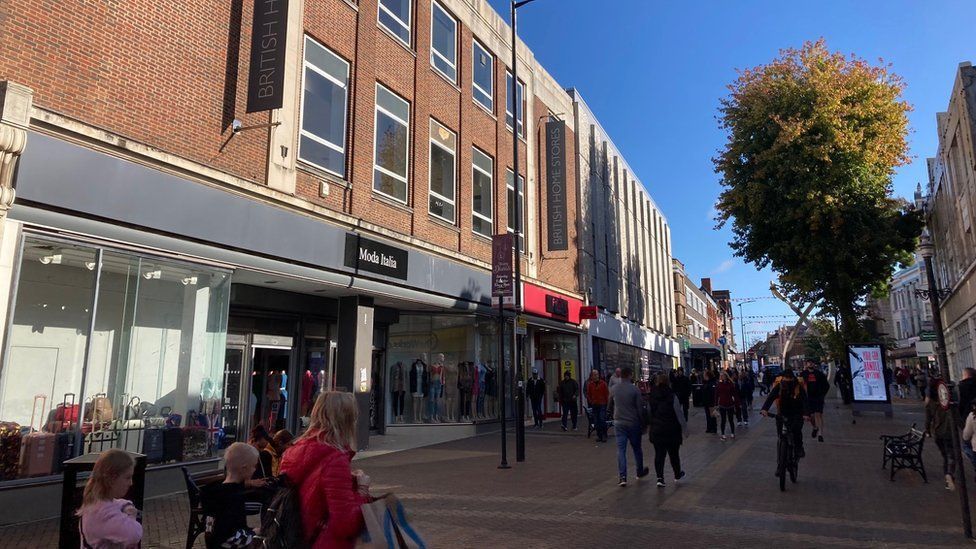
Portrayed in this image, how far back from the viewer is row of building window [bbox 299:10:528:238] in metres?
12.7

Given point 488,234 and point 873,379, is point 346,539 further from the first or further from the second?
point 873,379

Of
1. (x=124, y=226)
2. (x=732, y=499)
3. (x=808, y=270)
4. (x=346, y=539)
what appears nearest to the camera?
(x=346, y=539)

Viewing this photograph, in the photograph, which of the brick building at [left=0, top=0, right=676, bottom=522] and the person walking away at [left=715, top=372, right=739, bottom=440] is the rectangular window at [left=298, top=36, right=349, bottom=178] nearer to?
the brick building at [left=0, top=0, right=676, bottom=522]

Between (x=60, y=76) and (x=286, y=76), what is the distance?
3.60m

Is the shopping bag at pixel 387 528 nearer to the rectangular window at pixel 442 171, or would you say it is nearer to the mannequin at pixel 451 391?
the rectangular window at pixel 442 171

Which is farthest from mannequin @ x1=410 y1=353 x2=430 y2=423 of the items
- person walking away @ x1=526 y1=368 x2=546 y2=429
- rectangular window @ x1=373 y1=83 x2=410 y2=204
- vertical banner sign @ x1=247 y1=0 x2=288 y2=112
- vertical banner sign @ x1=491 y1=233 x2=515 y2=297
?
vertical banner sign @ x1=247 y1=0 x2=288 y2=112

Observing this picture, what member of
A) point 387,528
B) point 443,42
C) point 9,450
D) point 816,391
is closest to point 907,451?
point 816,391

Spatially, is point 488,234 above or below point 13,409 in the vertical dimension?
above

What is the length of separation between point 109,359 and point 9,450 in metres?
1.74

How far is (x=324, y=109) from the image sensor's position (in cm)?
1302

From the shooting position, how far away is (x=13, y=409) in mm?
7691

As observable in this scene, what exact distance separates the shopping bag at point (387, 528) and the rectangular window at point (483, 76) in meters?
17.6

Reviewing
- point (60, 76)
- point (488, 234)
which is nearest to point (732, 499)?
point (60, 76)

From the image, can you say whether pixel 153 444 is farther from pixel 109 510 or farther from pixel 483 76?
pixel 483 76
